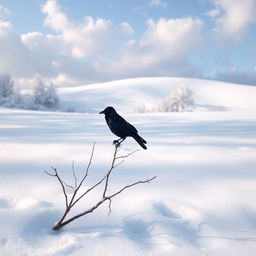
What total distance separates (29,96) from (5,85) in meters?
3.39

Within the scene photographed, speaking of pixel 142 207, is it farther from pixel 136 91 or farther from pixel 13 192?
pixel 136 91

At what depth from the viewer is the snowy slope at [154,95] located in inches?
1492

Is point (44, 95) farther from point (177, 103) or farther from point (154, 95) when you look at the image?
point (154, 95)

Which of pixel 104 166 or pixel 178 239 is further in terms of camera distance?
pixel 104 166

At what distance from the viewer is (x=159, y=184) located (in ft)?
8.00

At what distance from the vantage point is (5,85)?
30297 mm

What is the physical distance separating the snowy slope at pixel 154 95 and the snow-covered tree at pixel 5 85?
7.62 meters

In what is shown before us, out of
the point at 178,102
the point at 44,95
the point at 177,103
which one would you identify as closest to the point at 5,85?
the point at 44,95

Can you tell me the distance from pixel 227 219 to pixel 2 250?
1.68 m

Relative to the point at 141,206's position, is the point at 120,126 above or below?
above

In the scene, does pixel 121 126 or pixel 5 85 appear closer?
pixel 121 126

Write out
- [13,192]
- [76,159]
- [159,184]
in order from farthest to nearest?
[76,159] < [159,184] < [13,192]

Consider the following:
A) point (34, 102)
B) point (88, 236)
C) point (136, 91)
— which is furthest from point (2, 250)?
point (136, 91)

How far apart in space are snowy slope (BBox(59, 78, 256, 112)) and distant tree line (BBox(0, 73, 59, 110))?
2761mm
